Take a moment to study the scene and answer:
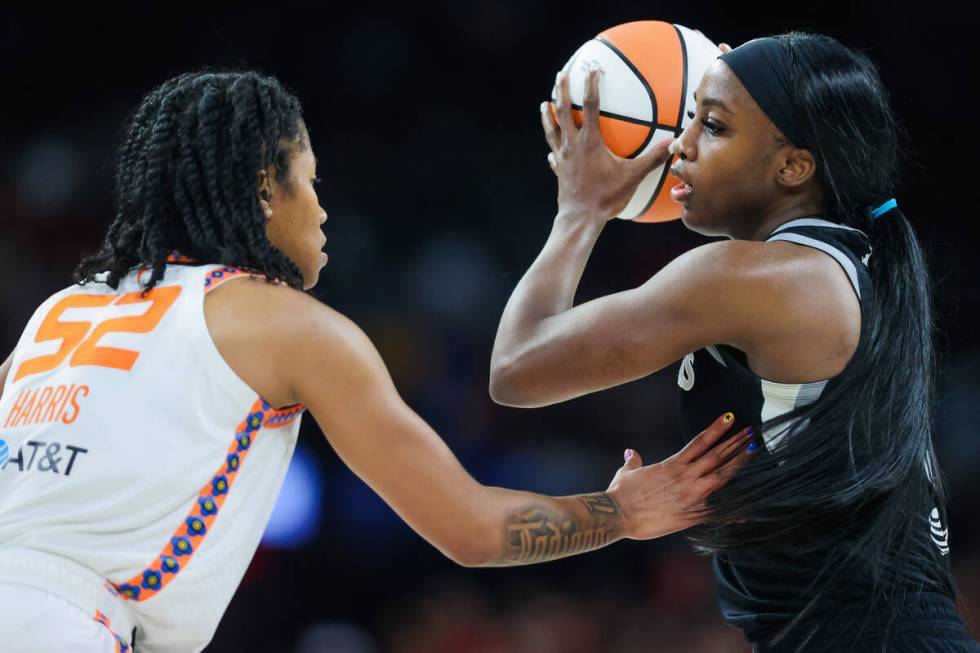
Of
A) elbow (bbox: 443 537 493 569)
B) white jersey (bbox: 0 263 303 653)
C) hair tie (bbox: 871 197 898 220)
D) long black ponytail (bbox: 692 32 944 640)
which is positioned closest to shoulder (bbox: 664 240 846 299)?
long black ponytail (bbox: 692 32 944 640)

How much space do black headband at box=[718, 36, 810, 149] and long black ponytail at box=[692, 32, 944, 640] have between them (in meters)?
0.02

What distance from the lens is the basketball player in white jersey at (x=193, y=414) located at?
1.97m

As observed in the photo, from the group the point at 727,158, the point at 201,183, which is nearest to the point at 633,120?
the point at 727,158

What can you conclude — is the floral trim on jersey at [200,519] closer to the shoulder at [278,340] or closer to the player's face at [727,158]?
the shoulder at [278,340]

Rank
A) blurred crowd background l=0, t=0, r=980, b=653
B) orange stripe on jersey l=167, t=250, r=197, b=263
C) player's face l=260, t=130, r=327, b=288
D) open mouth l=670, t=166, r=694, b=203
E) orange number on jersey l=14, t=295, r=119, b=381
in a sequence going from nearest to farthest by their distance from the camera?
orange number on jersey l=14, t=295, r=119, b=381 < orange stripe on jersey l=167, t=250, r=197, b=263 < player's face l=260, t=130, r=327, b=288 < open mouth l=670, t=166, r=694, b=203 < blurred crowd background l=0, t=0, r=980, b=653

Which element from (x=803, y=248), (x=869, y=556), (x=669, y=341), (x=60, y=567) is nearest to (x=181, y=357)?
(x=60, y=567)

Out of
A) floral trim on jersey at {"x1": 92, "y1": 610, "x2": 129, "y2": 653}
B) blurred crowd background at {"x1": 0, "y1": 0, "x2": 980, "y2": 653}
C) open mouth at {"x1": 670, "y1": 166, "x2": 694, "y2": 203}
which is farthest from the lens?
blurred crowd background at {"x1": 0, "y1": 0, "x2": 980, "y2": 653}

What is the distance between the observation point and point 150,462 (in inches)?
78.5

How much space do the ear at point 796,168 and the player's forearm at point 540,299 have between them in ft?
1.73

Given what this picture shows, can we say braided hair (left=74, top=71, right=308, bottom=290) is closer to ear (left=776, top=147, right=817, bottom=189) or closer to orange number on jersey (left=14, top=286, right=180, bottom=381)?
→ orange number on jersey (left=14, top=286, right=180, bottom=381)

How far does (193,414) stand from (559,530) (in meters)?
0.87

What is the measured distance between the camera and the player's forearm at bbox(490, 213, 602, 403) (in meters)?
2.56

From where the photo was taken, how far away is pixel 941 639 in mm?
2291

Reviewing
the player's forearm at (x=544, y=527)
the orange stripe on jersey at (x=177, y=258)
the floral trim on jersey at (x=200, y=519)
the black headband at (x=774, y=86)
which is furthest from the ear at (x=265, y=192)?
the black headband at (x=774, y=86)
